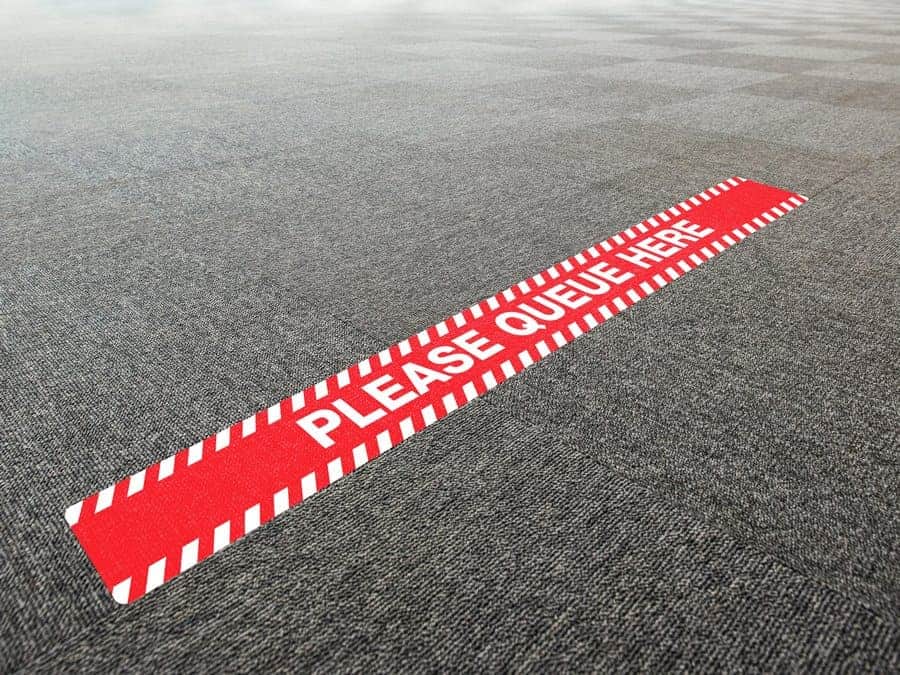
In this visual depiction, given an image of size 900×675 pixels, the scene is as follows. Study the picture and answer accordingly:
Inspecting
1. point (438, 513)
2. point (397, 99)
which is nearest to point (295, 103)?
point (397, 99)

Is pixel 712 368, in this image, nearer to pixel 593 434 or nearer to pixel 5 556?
pixel 593 434

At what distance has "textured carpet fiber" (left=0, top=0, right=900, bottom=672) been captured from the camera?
100cm

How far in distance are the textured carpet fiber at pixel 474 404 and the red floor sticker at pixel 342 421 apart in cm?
5

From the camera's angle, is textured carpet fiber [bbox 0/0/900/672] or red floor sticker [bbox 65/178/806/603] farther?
red floor sticker [bbox 65/178/806/603]

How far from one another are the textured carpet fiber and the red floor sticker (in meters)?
0.05

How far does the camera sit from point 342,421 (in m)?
1.43

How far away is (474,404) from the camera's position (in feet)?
4.82

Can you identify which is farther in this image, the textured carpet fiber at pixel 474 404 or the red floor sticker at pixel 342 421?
the red floor sticker at pixel 342 421

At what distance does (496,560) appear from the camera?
3.60 feet

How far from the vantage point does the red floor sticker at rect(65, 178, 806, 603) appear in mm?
1163

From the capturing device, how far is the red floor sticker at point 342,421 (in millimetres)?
1163

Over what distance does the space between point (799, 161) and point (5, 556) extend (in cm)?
329

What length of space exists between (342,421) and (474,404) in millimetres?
293

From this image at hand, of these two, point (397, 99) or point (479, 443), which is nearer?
point (479, 443)
